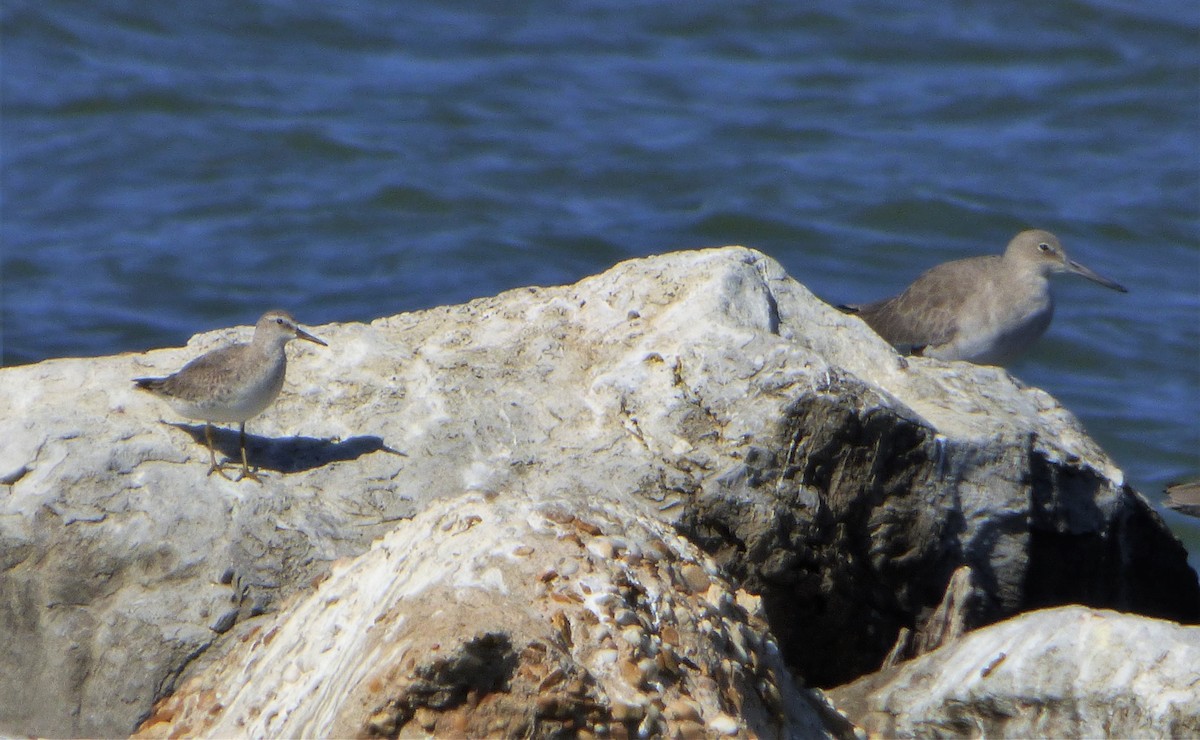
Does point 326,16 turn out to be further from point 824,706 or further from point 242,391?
point 824,706

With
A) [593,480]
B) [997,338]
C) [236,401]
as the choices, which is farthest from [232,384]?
[997,338]

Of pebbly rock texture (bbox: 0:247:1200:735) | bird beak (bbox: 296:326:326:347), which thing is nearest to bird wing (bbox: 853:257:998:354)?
pebbly rock texture (bbox: 0:247:1200:735)

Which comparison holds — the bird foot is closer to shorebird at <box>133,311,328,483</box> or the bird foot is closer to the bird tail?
shorebird at <box>133,311,328,483</box>

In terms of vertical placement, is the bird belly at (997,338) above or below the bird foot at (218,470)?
below

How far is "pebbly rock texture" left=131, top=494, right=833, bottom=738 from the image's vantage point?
3.33m

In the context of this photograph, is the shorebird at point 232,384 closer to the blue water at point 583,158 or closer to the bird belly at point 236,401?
the bird belly at point 236,401

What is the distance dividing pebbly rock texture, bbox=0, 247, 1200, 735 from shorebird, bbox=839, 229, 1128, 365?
237 centimetres

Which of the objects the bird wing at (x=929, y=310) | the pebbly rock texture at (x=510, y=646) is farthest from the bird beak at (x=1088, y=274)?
the pebbly rock texture at (x=510, y=646)

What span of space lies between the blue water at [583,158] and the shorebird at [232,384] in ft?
20.1

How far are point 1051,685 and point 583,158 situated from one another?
33.9ft

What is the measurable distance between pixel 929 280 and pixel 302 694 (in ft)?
17.2

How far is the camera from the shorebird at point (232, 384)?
188 inches

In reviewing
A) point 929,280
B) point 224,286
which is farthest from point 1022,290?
point 224,286

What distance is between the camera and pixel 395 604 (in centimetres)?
363
